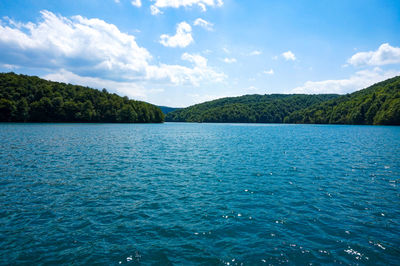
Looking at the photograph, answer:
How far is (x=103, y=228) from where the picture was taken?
11555 mm

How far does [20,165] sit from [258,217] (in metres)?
26.7

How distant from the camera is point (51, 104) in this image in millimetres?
141625

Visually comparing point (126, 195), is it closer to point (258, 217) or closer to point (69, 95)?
point (258, 217)

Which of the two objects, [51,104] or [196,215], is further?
[51,104]

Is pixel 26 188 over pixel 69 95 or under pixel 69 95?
under

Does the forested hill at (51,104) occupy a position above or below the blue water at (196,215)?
above

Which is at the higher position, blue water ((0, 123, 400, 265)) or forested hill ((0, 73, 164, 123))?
forested hill ((0, 73, 164, 123))

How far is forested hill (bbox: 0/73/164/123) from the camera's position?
423 ft

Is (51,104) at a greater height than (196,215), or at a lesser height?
greater

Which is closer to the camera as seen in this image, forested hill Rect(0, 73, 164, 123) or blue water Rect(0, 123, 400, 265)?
blue water Rect(0, 123, 400, 265)

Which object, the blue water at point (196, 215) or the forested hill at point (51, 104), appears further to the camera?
the forested hill at point (51, 104)

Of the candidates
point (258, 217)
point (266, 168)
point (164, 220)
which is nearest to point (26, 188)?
point (164, 220)

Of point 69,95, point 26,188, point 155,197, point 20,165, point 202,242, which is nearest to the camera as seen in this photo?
point 202,242

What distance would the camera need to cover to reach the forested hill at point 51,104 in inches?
5074
